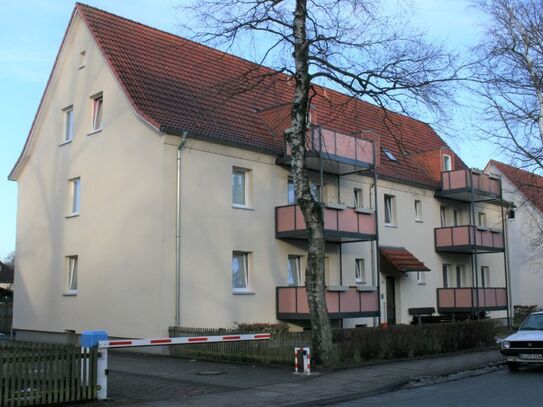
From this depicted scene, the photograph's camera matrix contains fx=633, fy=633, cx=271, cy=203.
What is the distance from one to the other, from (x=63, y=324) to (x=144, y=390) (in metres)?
11.3

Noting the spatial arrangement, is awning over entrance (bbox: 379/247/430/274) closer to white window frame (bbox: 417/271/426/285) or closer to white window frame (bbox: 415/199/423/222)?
white window frame (bbox: 417/271/426/285)

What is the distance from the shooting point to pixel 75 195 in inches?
890

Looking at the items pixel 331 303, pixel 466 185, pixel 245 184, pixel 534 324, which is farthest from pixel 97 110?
pixel 466 185

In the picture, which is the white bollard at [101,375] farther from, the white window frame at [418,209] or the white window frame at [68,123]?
the white window frame at [418,209]

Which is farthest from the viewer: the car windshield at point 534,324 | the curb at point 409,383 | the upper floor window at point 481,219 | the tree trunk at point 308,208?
the upper floor window at point 481,219

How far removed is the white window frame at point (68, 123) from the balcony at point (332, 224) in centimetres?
820

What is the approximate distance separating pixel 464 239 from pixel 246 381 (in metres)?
17.9

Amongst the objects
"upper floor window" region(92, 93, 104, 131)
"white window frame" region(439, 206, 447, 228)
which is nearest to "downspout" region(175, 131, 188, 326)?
"upper floor window" region(92, 93, 104, 131)

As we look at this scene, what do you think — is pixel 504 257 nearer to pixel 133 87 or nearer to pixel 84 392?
pixel 133 87

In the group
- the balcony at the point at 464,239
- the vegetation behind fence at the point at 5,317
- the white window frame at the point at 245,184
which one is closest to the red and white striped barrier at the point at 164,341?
the white window frame at the point at 245,184

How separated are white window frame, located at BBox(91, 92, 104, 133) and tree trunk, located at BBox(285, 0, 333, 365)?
29.6 ft

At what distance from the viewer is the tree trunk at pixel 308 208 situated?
14617 mm

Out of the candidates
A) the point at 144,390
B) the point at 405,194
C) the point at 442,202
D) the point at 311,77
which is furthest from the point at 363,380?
the point at 442,202

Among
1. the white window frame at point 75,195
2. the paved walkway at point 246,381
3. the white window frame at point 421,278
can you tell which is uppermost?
the white window frame at point 75,195
